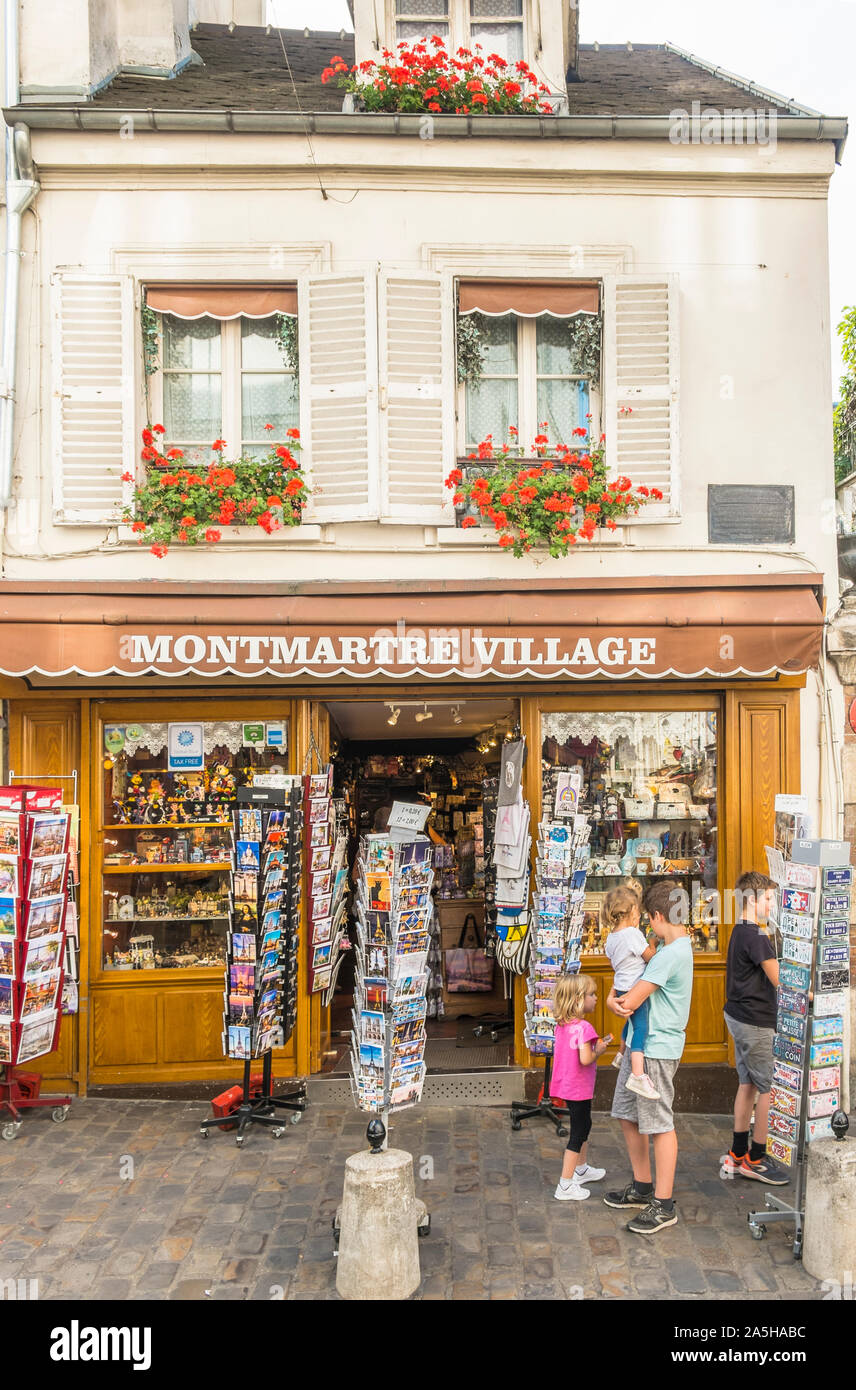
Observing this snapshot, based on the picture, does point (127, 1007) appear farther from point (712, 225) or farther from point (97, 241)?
point (712, 225)

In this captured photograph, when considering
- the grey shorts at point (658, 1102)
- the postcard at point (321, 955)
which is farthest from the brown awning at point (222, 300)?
the grey shorts at point (658, 1102)

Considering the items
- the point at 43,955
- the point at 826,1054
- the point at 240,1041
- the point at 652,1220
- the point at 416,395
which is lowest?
the point at 652,1220

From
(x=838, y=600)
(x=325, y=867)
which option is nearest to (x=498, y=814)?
(x=325, y=867)

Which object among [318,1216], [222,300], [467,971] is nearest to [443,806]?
[467,971]

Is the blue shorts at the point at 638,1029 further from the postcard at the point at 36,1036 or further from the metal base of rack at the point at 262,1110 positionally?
the postcard at the point at 36,1036

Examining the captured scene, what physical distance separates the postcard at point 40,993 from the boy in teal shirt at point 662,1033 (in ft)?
12.9

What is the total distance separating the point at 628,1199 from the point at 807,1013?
4.96 ft

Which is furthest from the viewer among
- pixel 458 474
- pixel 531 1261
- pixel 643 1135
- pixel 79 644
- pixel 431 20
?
pixel 431 20

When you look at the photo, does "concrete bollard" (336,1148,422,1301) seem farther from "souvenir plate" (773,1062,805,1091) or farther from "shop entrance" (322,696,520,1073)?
"shop entrance" (322,696,520,1073)

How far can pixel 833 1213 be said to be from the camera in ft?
14.8

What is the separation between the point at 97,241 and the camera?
7148 millimetres

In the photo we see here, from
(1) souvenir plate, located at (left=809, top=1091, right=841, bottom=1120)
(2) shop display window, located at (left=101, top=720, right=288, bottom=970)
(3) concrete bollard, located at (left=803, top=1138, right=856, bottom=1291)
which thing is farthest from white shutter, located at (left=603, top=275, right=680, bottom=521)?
(3) concrete bollard, located at (left=803, top=1138, right=856, bottom=1291)

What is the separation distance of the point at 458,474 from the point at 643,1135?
4525 millimetres

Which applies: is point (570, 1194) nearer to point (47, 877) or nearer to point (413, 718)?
point (47, 877)
